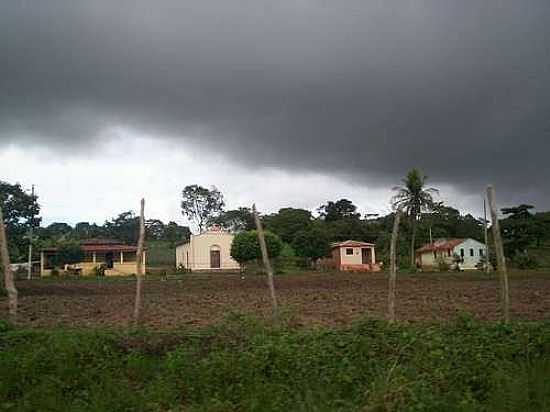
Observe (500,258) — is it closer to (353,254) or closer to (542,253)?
(353,254)

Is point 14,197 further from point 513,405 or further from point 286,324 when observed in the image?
point 513,405

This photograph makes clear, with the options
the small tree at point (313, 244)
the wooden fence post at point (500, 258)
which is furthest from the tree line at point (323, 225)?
the wooden fence post at point (500, 258)

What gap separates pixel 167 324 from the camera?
32.0ft

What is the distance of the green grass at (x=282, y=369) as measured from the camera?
15.7 ft

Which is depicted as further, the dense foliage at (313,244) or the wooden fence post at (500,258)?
the dense foliage at (313,244)

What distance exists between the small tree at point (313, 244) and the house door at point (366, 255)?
16.4 ft

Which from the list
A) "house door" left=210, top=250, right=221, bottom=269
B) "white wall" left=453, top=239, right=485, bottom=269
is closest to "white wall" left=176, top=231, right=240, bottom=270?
"house door" left=210, top=250, right=221, bottom=269

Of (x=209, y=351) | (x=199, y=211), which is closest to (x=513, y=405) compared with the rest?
(x=209, y=351)

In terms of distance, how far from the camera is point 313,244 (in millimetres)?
44906

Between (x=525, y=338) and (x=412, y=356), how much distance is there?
1422mm

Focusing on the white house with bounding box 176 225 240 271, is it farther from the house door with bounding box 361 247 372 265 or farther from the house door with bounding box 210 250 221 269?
the house door with bounding box 361 247 372 265

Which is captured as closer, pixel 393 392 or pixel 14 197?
pixel 393 392

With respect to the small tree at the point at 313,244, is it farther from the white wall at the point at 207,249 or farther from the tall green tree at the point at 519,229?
the tall green tree at the point at 519,229

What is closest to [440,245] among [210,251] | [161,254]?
[210,251]
